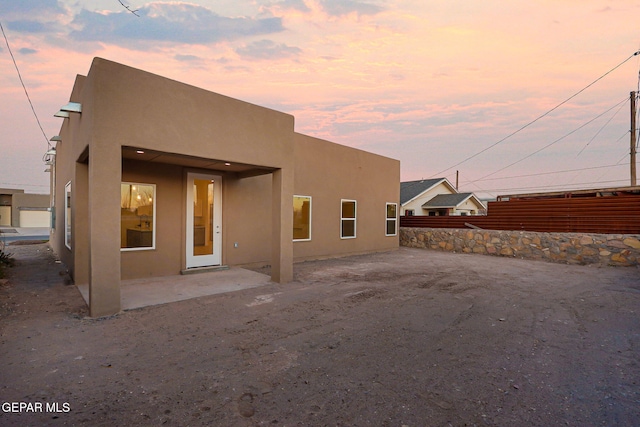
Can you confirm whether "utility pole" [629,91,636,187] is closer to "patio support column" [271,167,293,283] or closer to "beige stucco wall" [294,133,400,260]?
"beige stucco wall" [294,133,400,260]

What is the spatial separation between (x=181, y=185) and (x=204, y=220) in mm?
1072

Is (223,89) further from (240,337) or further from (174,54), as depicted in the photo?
(240,337)

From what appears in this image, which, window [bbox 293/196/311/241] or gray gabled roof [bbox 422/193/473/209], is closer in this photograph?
window [bbox 293/196/311/241]

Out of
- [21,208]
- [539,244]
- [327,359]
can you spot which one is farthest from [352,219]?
[21,208]

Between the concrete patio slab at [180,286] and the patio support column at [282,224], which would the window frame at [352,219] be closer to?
the concrete patio slab at [180,286]

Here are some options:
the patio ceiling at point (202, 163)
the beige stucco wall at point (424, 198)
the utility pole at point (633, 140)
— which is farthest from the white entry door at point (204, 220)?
the utility pole at point (633, 140)

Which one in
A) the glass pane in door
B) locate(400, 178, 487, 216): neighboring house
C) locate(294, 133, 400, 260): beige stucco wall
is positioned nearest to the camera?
the glass pane in door

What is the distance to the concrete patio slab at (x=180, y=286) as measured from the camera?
569 cm

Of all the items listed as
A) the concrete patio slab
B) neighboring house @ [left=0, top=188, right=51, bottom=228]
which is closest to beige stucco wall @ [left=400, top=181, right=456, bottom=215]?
the concrete patio slab

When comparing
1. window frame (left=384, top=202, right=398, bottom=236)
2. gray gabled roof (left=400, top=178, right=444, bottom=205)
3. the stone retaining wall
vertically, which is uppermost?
gray gabled roof (left=400, top=178, right=444, bottom=205)

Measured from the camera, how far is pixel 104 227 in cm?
481

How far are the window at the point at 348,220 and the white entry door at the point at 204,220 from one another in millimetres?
5081

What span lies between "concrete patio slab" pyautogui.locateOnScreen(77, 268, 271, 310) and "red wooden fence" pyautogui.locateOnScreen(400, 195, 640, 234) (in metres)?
10.5

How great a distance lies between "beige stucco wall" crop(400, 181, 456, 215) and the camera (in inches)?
1017
